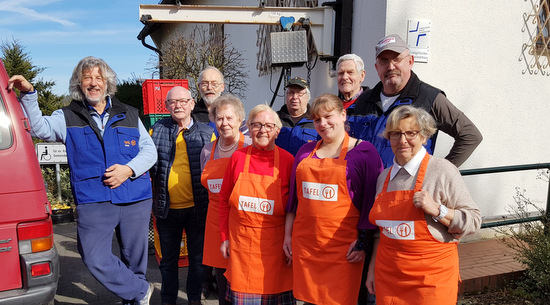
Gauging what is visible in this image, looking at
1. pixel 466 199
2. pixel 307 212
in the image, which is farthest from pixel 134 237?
pixel 466 199

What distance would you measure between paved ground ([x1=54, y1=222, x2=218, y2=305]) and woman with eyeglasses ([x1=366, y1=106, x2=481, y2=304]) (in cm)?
234

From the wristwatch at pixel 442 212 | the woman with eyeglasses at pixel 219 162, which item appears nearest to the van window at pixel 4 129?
Answer: the woman with eyeglasses at pixel 219 162

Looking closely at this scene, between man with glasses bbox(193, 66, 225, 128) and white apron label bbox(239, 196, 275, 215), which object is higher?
man with glasses bbox(193, 66, 225, 128)

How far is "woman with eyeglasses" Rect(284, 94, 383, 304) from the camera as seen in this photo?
2280mm

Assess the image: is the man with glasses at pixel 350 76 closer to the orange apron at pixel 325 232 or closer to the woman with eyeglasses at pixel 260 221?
the woman with eyeglasses at pixel 260 221

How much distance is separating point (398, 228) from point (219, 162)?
4.64 ft

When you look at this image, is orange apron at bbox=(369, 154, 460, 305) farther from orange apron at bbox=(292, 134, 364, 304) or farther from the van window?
the van window

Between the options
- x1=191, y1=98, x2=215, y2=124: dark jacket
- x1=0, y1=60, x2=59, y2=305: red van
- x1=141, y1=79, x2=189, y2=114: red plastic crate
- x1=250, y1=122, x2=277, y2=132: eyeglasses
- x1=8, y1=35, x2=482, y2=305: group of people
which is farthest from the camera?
x1=141, y1=79, x2=189, y2=114: red plastic crate

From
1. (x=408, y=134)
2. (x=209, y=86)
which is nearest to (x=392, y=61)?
(x=408, y=134)

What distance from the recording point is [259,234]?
8.45 feet

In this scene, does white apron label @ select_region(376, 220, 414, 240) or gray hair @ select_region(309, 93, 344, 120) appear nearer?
white apron label @ select_region(376, 220, 414, 240)

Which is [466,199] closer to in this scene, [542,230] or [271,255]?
[271,255]

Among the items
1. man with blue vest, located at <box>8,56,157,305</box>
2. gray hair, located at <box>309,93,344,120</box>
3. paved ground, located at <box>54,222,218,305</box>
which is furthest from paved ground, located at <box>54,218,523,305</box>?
gray hair, located at <box>309,93,344,120</box>

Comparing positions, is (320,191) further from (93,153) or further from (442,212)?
(93,153)
